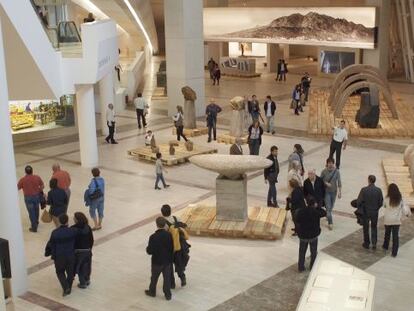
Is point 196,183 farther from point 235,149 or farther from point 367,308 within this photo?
point 367,308

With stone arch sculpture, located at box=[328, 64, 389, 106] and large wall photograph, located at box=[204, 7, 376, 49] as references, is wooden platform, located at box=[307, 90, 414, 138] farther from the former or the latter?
large wall photograph, located at box=[204, 7, 376, 49]

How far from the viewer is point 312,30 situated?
1452 inches

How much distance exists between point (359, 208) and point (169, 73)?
52.4 ft

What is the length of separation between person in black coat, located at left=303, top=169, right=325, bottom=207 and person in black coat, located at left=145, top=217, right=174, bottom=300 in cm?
348

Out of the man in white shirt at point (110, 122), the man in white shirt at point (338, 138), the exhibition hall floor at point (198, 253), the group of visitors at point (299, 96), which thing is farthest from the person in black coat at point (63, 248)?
the group of visitors at point (299, 96)

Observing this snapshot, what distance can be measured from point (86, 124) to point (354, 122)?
10665 mm

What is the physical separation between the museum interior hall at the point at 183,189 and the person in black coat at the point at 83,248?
1.0 inches

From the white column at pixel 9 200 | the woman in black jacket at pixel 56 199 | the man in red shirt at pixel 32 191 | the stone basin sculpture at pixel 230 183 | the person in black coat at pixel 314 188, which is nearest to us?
the white column at pixel 9 200

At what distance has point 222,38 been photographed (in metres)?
41.1

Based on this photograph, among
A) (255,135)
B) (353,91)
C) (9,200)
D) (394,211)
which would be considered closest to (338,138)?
(255,135)

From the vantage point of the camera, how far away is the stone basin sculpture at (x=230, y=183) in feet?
41.4

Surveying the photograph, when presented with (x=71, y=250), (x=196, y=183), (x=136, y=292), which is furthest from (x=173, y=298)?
(x=196, y=183)

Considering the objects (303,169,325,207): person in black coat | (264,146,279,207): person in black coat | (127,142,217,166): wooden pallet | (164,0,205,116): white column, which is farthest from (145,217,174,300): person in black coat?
(164,0,205,116): white column

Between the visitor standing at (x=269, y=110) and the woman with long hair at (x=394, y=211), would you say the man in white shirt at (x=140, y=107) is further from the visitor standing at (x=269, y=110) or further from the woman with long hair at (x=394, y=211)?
the woman with long hair at (x=394, y=211)
